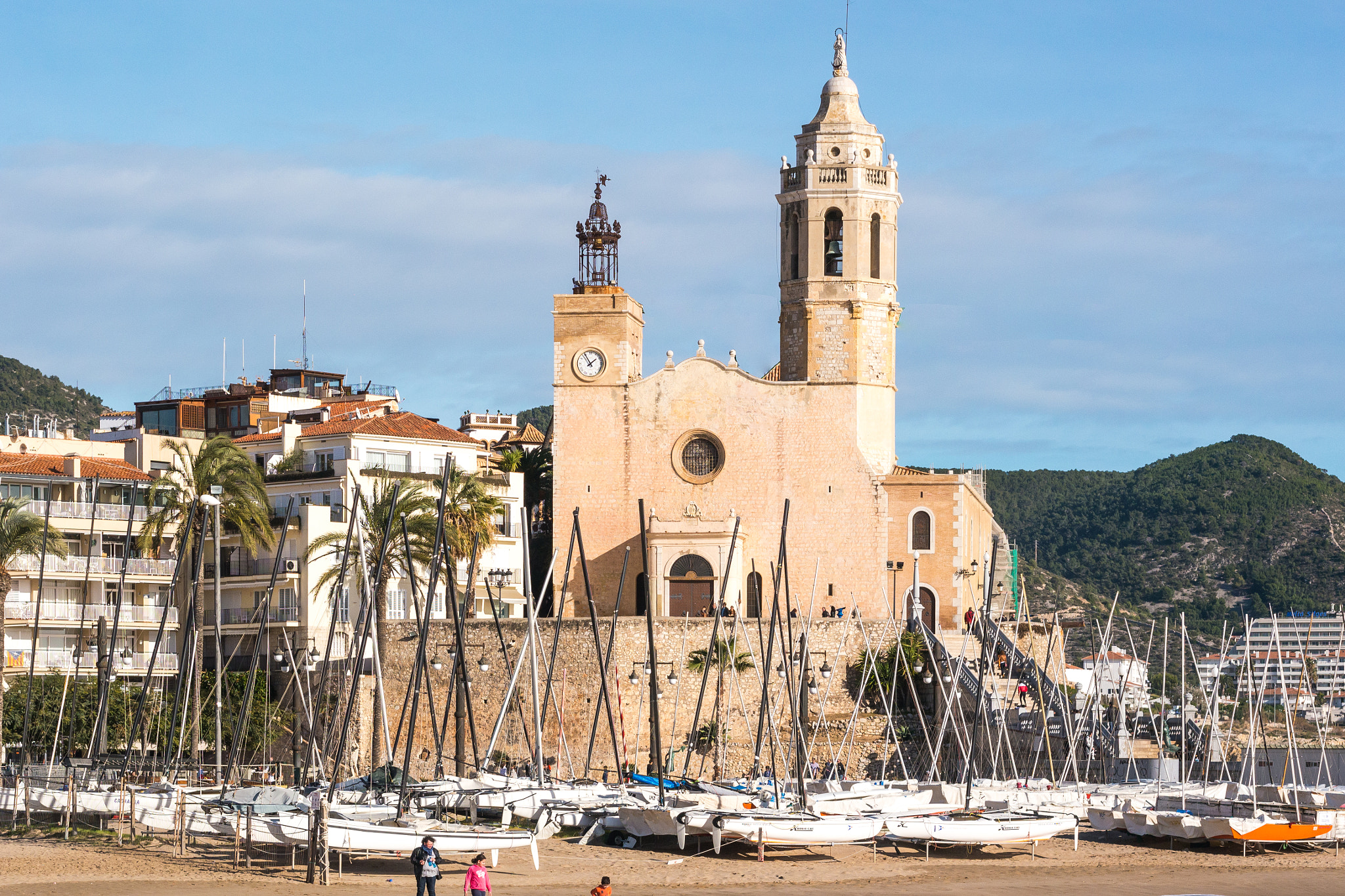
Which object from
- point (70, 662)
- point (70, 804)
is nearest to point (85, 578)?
point (70, 662)

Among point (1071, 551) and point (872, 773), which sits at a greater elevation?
point (1071, 551)

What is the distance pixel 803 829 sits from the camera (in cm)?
3938

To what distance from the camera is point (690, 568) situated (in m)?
63.3

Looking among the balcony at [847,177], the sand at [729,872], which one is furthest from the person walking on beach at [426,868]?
the balcony at [847,177]

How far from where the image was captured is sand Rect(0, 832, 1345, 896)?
3450 centimetres

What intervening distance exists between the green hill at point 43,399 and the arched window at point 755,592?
64356mm

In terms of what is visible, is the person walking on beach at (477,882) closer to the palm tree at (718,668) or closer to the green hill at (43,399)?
the palm tree at (718,668)

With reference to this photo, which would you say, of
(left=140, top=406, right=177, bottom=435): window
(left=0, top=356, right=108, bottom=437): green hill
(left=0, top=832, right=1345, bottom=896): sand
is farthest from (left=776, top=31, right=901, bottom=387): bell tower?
(left=0, top=356, right=108, bottom=437): green hill

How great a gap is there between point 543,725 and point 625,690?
2756 millimetres

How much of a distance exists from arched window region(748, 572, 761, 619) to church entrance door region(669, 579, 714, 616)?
5.61ft

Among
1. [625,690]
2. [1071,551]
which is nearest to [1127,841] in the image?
[625,690]

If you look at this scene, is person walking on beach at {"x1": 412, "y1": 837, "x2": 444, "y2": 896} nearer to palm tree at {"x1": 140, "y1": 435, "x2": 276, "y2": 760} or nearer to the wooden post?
the wooden post

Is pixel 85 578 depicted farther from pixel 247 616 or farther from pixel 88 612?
pixel 247 616

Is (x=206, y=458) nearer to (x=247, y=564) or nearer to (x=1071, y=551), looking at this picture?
(x=247, y=564)
